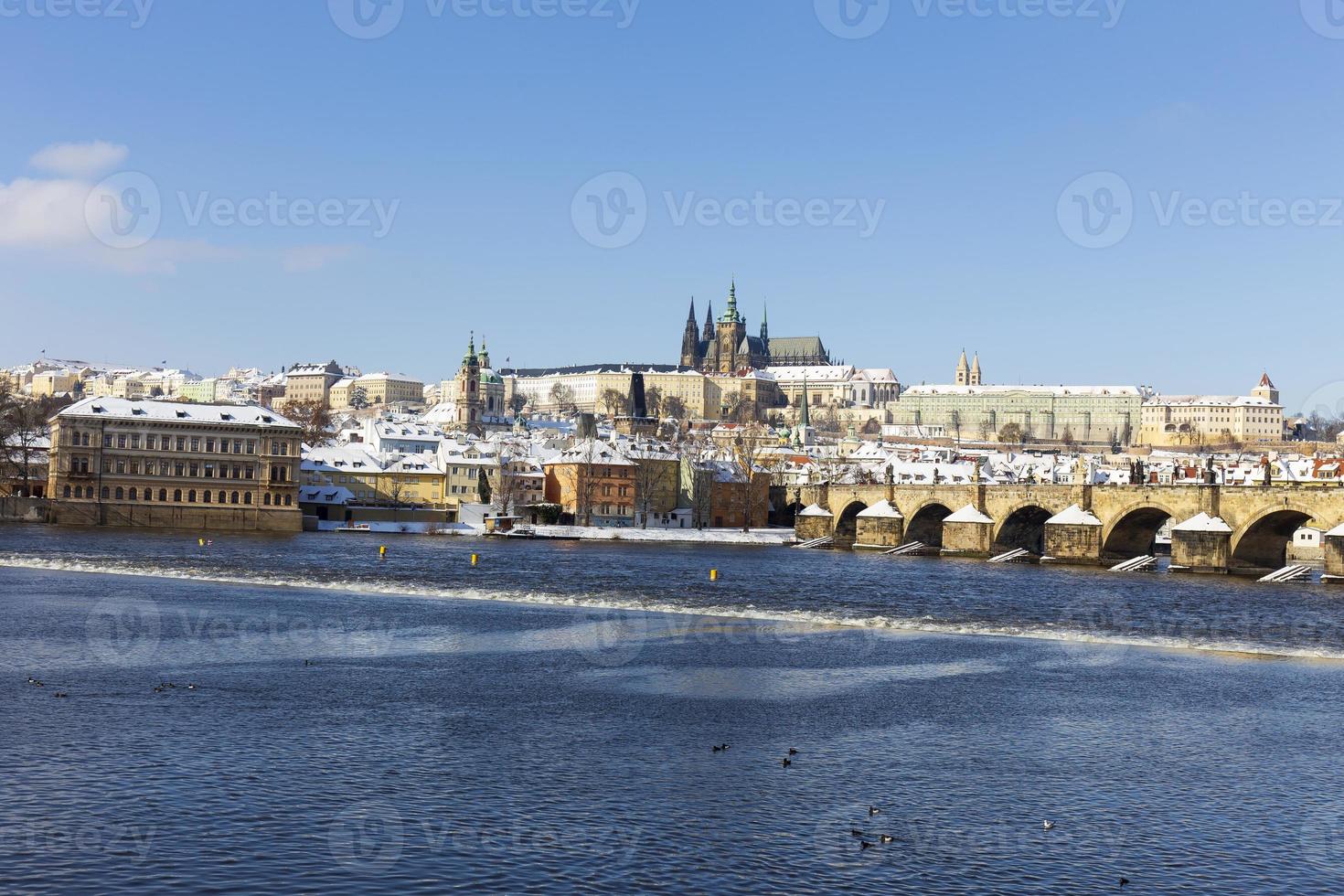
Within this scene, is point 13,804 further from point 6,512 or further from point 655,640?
point 6,512

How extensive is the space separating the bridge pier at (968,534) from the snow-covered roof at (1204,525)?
17.9 meters

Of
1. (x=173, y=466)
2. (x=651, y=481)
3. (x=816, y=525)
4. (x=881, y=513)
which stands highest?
(x=173, y=466)

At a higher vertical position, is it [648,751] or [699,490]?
[699,490]

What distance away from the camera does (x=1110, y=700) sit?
30.1 meters

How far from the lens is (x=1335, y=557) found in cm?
7031

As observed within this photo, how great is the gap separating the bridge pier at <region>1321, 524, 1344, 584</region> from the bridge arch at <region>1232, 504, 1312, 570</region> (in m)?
5.96

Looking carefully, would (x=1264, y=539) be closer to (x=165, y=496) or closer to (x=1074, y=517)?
(x=1074, y=517)

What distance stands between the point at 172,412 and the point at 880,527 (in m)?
56.2

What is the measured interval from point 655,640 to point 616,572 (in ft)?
102

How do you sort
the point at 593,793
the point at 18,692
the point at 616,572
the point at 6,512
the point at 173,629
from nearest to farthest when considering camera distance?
the point at 593,793 < the point at 18,692 < the point at 173,629 < the point at 616,572 < the point at 6,512

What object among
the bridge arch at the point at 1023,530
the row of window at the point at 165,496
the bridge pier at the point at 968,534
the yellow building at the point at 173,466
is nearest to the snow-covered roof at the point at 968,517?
the bridge pier at the point at 968,534

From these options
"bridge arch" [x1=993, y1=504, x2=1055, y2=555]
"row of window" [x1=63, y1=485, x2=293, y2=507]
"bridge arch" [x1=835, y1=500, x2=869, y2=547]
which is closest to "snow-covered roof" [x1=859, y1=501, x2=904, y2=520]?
"bridge arch" [x1=835, y1=500, x2=869, y2=547]

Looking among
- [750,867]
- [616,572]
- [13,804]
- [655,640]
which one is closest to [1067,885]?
[750,867]

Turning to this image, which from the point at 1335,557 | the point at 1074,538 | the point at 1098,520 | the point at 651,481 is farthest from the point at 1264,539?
the point at 651,481
